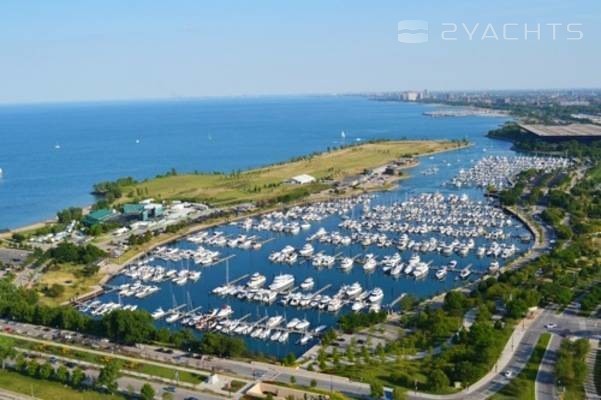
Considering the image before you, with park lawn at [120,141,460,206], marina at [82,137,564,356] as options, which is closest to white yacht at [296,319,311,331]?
marina at [82,137,564,356]

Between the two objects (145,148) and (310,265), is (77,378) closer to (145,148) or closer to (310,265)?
(310,265)

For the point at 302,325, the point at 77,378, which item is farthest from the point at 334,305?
the point at 77,378

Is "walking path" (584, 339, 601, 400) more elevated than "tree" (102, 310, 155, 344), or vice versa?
"tree" (102, 310, 155, 344)

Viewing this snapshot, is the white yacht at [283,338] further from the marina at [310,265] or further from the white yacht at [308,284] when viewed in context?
the white yacht at [308,284]

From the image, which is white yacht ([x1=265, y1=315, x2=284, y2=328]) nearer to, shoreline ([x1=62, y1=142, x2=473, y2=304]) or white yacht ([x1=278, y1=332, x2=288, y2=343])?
white yacht ([x1=278, y1=332, x2=288, y2=343])

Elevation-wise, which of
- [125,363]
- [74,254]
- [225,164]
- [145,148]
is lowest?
[125,363]

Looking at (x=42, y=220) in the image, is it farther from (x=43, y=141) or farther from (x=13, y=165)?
(x=43, y=141)

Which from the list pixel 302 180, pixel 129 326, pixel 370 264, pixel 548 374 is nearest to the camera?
pixel 548 374
